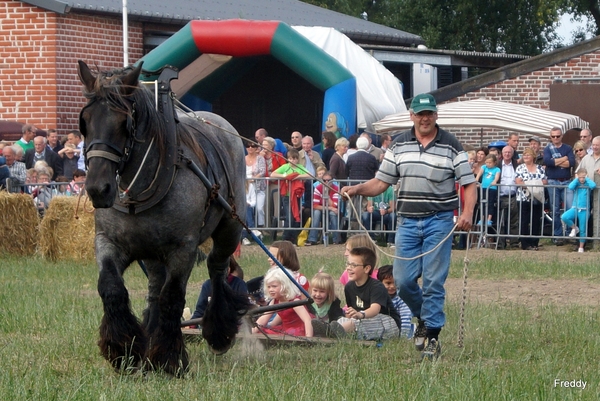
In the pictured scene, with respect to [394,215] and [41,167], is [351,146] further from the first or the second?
[41,167]

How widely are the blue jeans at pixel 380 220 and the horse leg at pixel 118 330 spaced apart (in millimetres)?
10513

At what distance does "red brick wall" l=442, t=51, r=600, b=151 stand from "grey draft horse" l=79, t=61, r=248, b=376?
1947 centimetres

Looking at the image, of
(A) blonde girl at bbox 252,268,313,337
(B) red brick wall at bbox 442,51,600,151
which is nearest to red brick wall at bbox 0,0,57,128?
(B) red brick wall at bbox 442,51,600,151

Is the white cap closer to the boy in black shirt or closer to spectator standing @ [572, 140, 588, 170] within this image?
spectator standing @ [572, 140, 588, 170]

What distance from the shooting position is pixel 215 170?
25.9ft

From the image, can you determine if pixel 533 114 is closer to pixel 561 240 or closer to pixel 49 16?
pixel 561 240

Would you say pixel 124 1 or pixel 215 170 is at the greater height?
pixel 124 1

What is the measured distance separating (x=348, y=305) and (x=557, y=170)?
32.0ft

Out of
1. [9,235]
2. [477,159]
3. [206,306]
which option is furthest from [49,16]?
[206,306]

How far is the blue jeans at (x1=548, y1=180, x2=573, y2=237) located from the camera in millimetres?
16391

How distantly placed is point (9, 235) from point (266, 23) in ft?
23.4

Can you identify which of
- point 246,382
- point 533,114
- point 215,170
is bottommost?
point 246,382

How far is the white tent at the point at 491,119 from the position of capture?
20.1 m

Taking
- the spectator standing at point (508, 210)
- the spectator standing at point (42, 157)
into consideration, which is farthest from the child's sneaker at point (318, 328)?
the spectator standing at point (42, 157)
